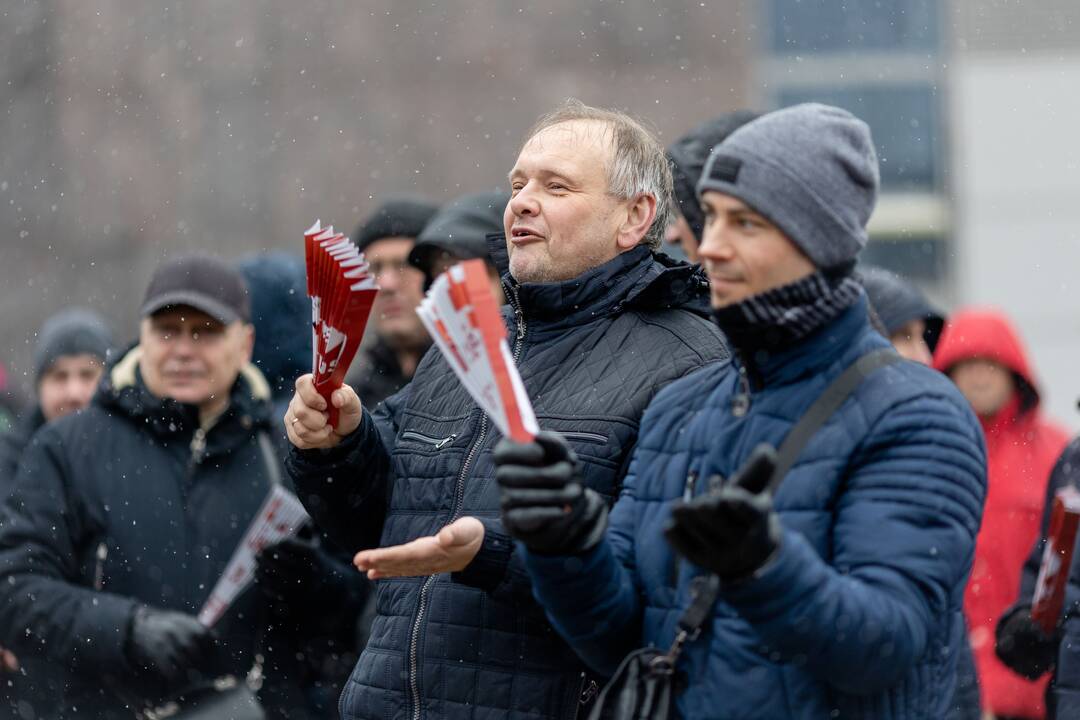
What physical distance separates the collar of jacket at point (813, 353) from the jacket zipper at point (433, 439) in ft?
3.10

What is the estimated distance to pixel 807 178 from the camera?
2674 mm

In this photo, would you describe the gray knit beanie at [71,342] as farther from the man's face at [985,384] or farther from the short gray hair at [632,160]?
the short gray hair at [632,160]

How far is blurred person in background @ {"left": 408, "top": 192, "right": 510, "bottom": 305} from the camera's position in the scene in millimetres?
5262

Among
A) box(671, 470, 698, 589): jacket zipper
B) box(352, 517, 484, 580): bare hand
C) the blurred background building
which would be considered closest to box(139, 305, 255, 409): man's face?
box(352, 517, 484, 580): bare hand

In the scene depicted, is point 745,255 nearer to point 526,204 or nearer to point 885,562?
point 885,562

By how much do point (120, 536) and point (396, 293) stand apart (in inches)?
55.9

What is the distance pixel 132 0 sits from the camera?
15078 mm

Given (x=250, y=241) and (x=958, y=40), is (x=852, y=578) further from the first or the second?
(x=958, y=40)


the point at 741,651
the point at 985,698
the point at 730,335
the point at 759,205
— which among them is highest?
the point at 759,205

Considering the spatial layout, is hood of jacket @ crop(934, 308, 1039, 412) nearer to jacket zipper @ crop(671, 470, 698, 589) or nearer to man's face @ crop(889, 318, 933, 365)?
man's face @ crop(889, 318, 933, 365)

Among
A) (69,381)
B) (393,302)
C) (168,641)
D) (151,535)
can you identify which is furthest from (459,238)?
(69,381)

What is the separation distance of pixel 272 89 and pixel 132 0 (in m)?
1.47

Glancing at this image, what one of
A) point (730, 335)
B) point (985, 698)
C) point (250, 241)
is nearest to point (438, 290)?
point (730, 335)

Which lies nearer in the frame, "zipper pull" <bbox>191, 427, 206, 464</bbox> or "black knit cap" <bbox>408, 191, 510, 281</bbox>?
"zipper pull" <bbox>191, 427, 206, 464</bbox>
